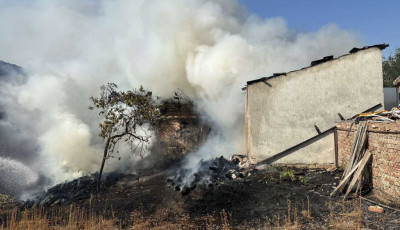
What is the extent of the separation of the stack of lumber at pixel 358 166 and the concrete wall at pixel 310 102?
297cm

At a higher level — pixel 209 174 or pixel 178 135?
pixel 178 135

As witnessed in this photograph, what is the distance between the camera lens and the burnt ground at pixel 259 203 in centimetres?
613

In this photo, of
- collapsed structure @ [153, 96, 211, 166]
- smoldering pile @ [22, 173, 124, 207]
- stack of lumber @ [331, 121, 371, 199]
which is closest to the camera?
stack of lumber @ [331, 121, 371, 199]

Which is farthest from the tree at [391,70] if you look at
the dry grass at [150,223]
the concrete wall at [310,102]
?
the dry grass at [150,223]

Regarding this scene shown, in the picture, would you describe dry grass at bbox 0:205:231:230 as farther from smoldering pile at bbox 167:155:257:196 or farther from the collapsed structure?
the collapsed structure

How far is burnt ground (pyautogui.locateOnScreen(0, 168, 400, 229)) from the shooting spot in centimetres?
613

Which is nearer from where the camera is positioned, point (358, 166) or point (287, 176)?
point (358, 166)

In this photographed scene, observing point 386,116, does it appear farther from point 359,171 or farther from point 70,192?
point 70,192

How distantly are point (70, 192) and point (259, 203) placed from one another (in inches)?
324

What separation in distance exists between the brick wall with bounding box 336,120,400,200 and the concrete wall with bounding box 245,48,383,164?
3337mm

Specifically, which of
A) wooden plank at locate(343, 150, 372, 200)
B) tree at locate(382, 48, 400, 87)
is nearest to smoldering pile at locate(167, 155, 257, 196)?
wooden plank at locate(343, 150, 372, 200)

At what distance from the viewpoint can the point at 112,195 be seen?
10.7m

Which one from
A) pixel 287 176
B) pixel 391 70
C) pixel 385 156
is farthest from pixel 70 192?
pixel 391 70

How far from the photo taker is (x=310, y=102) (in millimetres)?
11227
